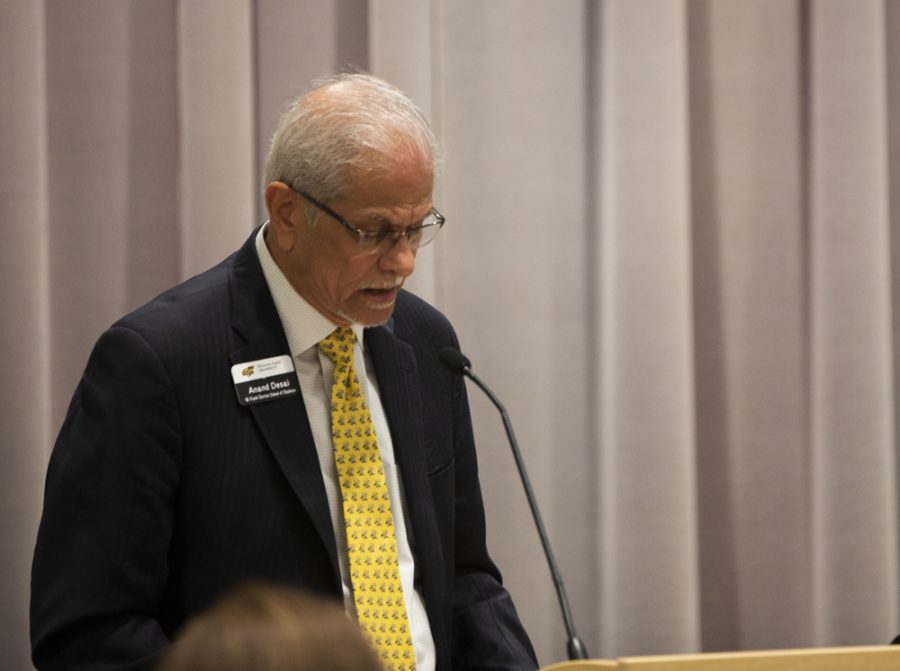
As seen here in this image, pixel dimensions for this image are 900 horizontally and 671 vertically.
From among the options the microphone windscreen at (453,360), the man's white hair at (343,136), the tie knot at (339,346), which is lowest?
→ the microphone windscreen at (453,360)

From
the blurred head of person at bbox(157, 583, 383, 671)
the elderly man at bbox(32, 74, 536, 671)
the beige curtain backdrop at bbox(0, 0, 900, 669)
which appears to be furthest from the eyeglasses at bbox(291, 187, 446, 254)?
the blurred head of person at bbox(157, 583, 383, 671)

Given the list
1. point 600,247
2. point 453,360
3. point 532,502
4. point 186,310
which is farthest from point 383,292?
point 600,247

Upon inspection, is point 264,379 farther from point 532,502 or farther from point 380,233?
point 532,502

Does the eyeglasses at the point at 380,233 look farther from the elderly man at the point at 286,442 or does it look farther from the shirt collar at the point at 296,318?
the shirt collar at the point at 296,318

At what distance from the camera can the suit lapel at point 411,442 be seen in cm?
209

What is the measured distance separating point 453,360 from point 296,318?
0.97 feet

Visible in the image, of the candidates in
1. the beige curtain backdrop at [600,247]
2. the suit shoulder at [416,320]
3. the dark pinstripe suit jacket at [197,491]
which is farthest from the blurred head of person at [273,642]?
the beige curtain backdrop at [600,247]

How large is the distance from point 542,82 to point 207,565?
A: 5.09 ft

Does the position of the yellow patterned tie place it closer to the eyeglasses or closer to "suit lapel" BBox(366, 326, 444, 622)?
"suit lapel" BBox(366, 326, 444, 622)

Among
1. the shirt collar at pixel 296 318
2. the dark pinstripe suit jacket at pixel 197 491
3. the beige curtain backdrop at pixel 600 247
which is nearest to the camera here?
the dark pinstripe suit jacket at pixel 197 491

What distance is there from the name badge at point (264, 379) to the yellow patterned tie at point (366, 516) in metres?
0.08

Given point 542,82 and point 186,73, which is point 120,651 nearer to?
point 186,73

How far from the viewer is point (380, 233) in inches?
79.8

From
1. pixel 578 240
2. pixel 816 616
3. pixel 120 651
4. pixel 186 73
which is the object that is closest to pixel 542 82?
pixel 578 240
